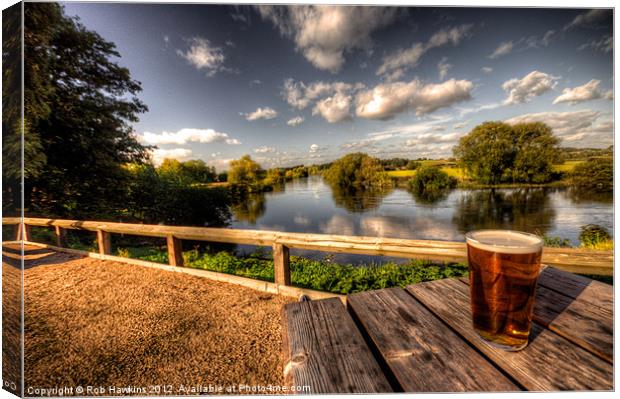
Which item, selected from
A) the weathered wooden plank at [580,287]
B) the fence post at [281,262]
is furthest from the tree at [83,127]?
the weathered wooden plank at [580,287]

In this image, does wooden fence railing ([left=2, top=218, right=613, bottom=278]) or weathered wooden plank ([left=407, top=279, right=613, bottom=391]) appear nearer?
weathered wooden plank ([left=407, top=279, right=613, bottom=391])

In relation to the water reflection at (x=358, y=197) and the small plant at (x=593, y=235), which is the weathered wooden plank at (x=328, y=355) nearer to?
the small plant at (x=593, y=235)

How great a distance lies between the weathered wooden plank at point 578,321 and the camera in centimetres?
52

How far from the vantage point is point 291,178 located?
11703 millimetres

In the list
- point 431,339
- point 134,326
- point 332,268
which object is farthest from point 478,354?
point 332,268

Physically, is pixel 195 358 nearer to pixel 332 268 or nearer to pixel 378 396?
pixel 378 396

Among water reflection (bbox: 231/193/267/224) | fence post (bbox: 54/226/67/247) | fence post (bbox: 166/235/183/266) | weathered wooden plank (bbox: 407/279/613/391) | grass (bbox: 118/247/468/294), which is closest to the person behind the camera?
weathered wooden plank (bbox: 407/279/613/391)

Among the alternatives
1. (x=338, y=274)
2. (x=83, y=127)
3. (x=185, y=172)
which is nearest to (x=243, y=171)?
(x=185, y=172)

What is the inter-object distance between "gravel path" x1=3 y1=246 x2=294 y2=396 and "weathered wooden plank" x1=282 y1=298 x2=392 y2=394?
1.21 m

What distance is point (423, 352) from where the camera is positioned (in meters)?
0.55

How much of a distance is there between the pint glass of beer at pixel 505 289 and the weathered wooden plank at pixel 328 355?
1.01ft

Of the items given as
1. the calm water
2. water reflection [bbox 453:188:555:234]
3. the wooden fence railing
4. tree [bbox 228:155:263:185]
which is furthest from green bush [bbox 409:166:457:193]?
the wooden fence railing

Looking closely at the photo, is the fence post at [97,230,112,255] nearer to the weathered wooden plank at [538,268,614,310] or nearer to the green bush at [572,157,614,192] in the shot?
the weathered wooden plank at [538,268,614,310]

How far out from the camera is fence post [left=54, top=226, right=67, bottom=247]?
3.85 m
